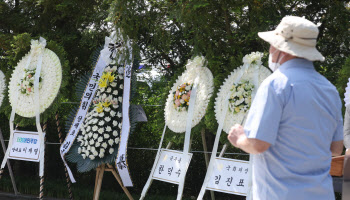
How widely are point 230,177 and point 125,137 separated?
149 cm

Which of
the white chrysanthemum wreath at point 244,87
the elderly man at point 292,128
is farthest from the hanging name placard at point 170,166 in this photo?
the elderly man at point 292,128

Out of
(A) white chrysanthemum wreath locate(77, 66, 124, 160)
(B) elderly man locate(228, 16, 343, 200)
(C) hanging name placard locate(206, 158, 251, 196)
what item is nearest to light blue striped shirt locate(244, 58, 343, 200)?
(B) elderly man locate(228, 16, 343, 200)

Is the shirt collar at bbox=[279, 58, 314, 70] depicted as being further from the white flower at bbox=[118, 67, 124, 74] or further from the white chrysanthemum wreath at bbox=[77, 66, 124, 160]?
the white flower at bbox=[118, 67, 124, 74]

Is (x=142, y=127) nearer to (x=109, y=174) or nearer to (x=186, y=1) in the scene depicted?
(x=109, y=174)

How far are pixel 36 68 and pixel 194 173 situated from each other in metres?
2.87

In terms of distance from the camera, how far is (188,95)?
5.35 metres

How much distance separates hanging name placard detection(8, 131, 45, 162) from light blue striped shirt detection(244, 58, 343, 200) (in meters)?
4.44

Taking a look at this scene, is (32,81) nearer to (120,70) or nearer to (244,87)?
(120,70)

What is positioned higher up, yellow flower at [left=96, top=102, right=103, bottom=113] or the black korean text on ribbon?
the black korean text on ribbon

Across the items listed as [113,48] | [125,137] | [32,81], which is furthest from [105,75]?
[32,81]

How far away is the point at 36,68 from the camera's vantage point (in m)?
6.29

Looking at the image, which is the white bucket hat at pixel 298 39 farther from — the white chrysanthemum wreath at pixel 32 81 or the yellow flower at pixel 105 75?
the white chrysanthemum wreath at pixel 32 81

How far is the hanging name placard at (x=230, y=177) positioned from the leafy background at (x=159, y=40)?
19.6 inches

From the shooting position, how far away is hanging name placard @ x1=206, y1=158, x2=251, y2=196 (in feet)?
15.1
